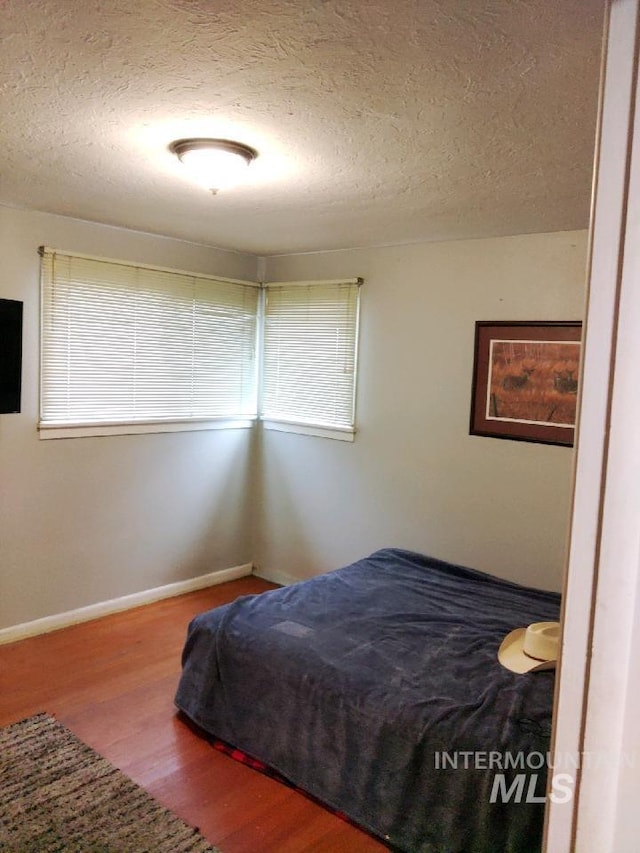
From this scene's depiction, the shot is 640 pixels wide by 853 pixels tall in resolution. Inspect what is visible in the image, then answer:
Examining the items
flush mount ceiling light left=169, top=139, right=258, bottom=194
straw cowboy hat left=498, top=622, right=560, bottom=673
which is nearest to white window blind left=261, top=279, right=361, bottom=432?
flush mount ceiling light left=169, top=139, right=258, bottom=194

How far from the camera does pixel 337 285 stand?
14.2 feet

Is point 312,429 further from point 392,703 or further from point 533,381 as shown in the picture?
point 392,703

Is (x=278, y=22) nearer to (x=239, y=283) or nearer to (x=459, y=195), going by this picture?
(x=459, y=195)

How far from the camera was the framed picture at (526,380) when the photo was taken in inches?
131

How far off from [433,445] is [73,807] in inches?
101

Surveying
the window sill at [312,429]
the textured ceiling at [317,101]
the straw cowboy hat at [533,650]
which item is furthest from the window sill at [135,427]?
the straw cowboy hat at [533,650]

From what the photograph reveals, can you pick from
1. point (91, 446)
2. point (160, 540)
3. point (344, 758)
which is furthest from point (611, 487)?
point (160, 540)

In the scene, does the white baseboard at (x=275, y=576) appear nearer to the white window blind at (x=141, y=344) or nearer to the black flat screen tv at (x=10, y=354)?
the white window blind at (x=141, y=344)

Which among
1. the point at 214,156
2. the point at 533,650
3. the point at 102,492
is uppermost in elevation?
the point at 214,156

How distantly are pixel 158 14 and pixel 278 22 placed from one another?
264 mm

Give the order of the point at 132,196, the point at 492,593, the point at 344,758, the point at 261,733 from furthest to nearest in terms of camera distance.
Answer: the point at 492,593 < the point at 132,196 < the point at 261,733 < the point at 344,758

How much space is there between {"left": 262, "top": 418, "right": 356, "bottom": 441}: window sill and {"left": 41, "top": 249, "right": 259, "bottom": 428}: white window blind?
214mm

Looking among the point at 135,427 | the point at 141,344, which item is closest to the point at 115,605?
the point at 135,427

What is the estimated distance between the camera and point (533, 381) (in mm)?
3441
